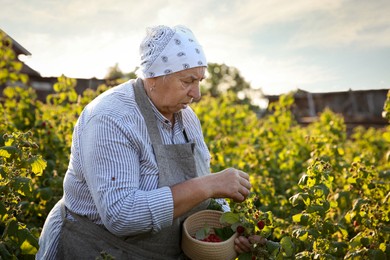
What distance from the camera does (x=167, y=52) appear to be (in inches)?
90.1

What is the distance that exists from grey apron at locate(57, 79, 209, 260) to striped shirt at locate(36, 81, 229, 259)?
4 cm

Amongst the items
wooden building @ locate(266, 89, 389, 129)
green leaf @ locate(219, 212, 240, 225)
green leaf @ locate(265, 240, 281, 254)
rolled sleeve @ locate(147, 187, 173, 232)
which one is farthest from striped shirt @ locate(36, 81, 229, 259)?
wooden building @ locate(266, 89, 389, 129)

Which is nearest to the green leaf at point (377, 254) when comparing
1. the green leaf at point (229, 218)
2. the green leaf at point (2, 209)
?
the green leaf at point (229, 218)

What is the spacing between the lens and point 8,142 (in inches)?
95.9

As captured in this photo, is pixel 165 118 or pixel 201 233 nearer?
pixel 201 233

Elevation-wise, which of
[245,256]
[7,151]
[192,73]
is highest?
[192,73]

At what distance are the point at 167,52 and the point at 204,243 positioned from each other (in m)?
0.81

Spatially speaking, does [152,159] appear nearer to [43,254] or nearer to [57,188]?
[43,254]

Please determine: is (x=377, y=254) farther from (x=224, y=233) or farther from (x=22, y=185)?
(x=22, y=185)

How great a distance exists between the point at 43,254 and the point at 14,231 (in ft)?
0.68

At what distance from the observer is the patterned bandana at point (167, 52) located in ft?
7.49

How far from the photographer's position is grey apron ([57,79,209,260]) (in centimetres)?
231

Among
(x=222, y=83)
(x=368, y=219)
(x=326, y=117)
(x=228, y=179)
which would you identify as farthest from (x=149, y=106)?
(x=222, y=83)

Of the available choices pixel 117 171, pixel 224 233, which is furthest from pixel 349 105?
pixel 117 171
